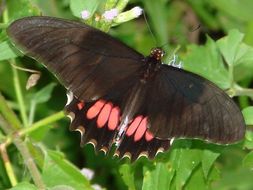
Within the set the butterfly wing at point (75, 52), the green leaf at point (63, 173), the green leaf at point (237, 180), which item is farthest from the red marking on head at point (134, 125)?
the green leaf at point (237, 180)

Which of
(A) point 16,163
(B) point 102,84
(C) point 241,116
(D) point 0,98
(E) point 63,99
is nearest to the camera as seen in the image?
(C) point 241,116

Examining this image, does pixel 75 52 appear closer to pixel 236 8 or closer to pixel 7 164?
pixel 7 164

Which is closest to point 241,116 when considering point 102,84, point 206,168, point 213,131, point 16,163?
point 213,131

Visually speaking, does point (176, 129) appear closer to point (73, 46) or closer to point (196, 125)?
point (196, 125)

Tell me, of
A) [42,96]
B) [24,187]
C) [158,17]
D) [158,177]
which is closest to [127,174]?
[158,177]

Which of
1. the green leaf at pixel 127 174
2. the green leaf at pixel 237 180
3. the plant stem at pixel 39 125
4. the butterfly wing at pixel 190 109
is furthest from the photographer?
the green leaf at pixel 237 180

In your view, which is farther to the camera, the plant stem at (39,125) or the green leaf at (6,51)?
the plant stem at (39,125)

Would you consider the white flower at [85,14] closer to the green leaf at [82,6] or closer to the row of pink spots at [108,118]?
the green leaf at [82,6]
